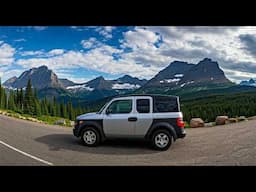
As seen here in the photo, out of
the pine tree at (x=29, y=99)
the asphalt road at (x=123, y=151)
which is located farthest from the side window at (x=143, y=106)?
the pine tree at (x=29, y=99)

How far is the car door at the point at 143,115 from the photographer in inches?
328

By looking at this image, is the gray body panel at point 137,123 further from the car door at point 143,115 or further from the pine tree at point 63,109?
the pine tree at point 63,109

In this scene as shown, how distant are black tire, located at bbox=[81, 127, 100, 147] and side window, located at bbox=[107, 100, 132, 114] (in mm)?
818

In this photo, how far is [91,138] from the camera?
8672 millimetres

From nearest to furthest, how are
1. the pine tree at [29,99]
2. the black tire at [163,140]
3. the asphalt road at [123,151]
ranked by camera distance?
1. the asphalt road at [123,151]
2. the black tire at [163,140]
3. the pine tree at [29,99]

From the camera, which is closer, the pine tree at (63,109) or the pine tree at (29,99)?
the pine tree at (29,99)

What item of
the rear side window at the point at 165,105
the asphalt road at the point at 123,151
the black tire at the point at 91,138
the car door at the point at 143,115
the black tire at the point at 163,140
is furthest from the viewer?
the black tire at the point at 91,138

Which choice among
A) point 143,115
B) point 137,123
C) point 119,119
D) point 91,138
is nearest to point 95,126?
point 91,138

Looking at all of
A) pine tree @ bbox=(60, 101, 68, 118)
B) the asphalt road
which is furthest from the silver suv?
pine tree @ bbox=(60, 101, 68, 118)

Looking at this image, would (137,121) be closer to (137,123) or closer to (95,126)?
(137,123)
